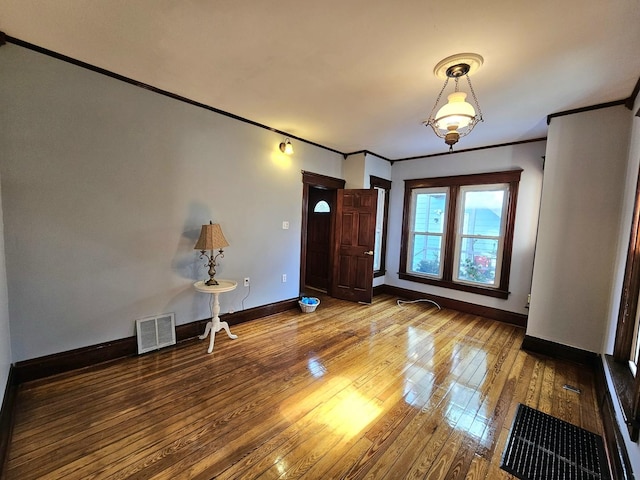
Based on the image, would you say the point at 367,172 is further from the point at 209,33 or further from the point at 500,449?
the point at 500,449

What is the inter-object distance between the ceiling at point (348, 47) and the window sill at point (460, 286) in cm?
239

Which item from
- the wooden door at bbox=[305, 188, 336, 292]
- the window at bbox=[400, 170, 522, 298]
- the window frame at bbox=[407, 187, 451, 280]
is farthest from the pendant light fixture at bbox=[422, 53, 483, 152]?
the wooden door at bbox=[305, 188, 336, 292]

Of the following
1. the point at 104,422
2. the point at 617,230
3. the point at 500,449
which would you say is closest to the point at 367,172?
the point at 617,230

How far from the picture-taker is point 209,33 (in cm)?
181

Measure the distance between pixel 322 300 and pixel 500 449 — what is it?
10.6ft

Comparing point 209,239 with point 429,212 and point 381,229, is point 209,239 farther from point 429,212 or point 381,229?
point 429,212

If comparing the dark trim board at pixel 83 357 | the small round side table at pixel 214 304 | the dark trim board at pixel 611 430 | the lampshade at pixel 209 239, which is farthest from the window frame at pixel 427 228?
the dark trim board at pixel 83 357

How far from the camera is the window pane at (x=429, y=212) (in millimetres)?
4645

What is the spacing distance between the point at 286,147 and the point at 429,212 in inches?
107

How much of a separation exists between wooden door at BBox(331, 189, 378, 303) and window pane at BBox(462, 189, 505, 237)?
1.46 metres

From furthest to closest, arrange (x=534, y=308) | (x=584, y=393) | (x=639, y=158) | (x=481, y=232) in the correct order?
(x=481, y=232) → (x=534, y=308) → (x=584, y=393) → (x=639, y=158)

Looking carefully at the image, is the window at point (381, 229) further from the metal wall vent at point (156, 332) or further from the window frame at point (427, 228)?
the metal wall vent at point (156, 332)

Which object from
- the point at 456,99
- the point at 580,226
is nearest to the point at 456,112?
the point at 456,99

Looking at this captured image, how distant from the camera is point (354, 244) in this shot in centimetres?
460
